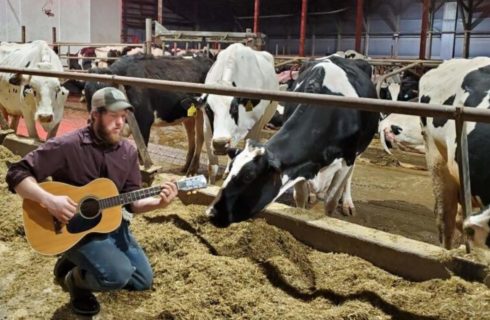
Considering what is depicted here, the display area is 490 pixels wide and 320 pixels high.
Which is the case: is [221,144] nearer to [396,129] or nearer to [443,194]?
[443,194]

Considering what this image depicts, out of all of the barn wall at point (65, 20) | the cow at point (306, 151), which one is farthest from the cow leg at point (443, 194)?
the barn wall at point (65, 20)

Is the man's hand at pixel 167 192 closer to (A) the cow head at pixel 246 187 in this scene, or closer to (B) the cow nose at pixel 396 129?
(A) the cow head at pixel 246 187

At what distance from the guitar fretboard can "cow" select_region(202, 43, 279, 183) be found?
104 inches

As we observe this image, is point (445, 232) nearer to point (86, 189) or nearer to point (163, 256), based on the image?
point (163, 256)

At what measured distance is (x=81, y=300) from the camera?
261 centimetres

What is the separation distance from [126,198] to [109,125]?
1.19 feet

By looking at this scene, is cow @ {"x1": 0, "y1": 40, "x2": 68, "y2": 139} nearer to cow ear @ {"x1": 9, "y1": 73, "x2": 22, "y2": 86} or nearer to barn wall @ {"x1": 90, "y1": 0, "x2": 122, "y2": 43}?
cow ear @ {"x1": 9, "y1": 73, "x2": 22, "y2": 86}

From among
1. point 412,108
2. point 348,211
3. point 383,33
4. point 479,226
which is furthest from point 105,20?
point 479,226

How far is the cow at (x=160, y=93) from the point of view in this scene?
622 centimetres

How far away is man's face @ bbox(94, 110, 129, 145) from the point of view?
251 centimetres

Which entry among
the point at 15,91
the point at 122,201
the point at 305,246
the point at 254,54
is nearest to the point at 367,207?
the point at 254,54

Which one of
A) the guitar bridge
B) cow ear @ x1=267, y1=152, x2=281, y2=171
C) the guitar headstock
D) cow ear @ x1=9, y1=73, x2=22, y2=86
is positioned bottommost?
the guitar bridge

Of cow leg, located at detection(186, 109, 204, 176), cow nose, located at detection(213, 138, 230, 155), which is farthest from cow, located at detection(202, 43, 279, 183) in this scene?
cow leg, located at detection(186, 109, 204, 176)

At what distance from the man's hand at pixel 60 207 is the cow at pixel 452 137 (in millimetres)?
2412
